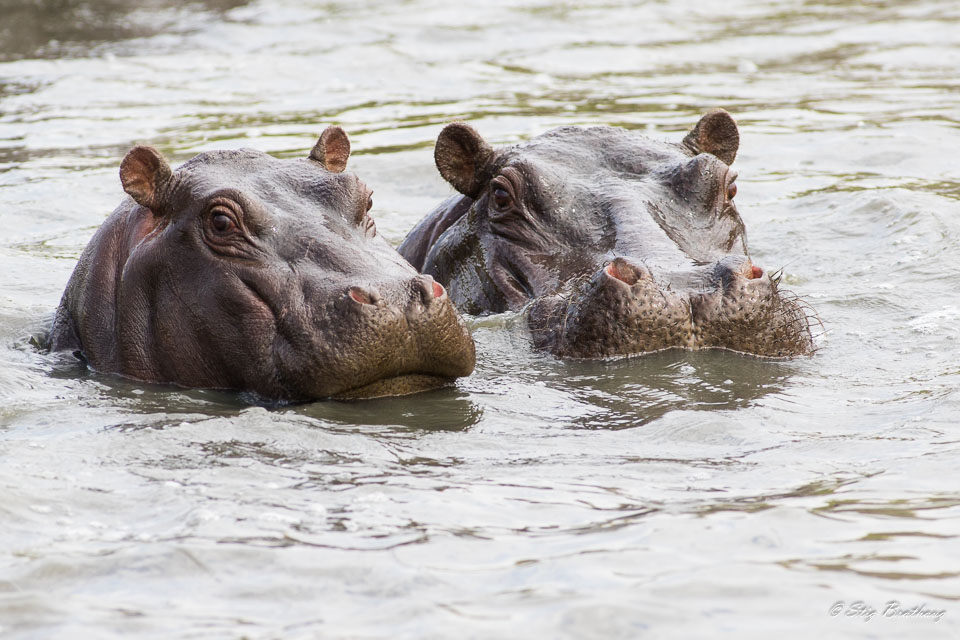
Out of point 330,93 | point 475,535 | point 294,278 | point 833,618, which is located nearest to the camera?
point 833,618

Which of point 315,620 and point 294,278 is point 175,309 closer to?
point 294,278

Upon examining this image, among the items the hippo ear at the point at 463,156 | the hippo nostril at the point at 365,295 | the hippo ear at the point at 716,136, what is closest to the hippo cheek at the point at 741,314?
the hippo nostril at the point at 365,295

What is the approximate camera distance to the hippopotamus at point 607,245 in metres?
6.74

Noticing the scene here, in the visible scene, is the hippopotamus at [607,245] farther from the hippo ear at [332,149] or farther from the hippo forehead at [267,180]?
the hippo forehead at [267,180]

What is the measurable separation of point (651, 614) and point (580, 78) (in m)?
14.0

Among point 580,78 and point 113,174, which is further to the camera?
point 580,78

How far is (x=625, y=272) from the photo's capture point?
667 centimetres

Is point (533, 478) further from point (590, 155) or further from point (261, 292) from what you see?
point (590, 155)

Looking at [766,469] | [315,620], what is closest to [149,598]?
[315,620]

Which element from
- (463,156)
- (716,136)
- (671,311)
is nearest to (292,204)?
(671,311)

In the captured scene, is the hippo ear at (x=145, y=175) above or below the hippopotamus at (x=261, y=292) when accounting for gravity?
above

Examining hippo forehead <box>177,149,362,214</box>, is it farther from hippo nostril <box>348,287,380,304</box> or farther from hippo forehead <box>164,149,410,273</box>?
hippo nostril <box>348,287,380,304</box>

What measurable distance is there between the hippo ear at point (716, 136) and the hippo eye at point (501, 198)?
4.39ft

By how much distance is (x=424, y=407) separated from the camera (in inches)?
251
